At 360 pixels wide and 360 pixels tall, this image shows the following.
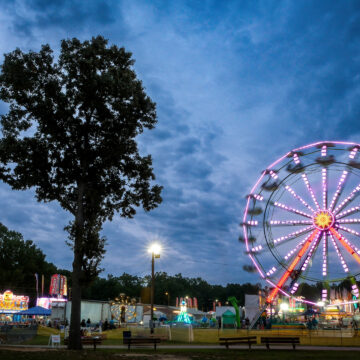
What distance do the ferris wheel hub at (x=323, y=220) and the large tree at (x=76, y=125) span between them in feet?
73.4

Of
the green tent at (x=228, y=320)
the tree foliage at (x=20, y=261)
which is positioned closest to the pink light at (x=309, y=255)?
the green tent at (x=228, y=320)

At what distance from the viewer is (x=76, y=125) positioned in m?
23.7

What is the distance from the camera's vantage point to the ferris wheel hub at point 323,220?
39.5 metres

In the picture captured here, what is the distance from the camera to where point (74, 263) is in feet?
71.4

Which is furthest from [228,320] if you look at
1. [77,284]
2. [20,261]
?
[20,261]

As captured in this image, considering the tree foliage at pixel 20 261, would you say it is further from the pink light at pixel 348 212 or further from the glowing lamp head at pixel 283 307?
the pink light at pixel 348 212

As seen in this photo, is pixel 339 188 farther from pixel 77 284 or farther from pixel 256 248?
pixel 77 284

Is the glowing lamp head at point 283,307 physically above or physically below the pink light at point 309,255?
below

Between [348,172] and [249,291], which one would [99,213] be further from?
[249,291]

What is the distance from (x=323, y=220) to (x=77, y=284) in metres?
26.2

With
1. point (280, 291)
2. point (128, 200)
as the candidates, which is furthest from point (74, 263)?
point (280, 291)

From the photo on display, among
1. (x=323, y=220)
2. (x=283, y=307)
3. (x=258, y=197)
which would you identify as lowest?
(x=283, y=307)

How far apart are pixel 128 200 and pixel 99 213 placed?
215 cm

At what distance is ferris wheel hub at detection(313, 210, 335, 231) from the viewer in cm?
3947
